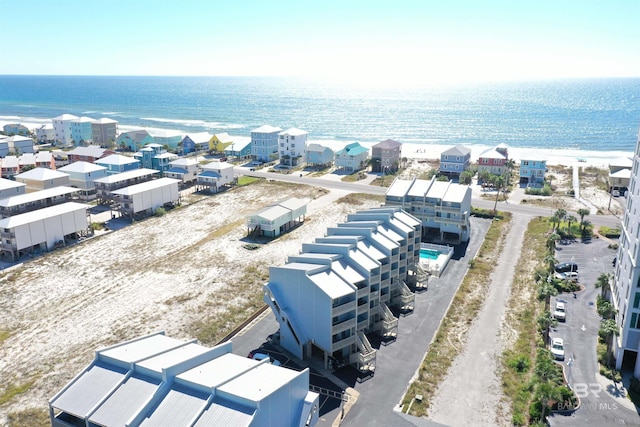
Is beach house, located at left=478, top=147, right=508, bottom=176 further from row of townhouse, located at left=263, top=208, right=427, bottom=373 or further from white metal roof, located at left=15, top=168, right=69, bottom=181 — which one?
white metal roof, located at left=15, top=168, right=69, bottom=181

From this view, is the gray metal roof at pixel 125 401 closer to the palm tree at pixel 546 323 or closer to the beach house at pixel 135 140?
the palm tree at pixel 546 323

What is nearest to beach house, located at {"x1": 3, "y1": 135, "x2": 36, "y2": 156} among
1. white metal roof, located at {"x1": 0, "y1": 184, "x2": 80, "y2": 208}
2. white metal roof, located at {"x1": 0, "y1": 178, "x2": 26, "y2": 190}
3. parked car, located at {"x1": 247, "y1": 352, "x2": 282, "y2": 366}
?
white metal roof, located at {"x1": 0, "y1": 178, "x2": 26, "y2": 190}

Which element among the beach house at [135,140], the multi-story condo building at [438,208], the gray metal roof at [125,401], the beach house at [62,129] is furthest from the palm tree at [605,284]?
the beach house at [62,129]

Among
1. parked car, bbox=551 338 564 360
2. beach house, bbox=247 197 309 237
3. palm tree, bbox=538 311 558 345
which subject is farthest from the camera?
beach house, bbox=247 197 309 237

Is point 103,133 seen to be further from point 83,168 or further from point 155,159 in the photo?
point 83,168

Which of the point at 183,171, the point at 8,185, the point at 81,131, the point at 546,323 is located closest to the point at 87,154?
the point at 183,171

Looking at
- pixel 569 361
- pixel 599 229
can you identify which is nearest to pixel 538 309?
pixel 569 361

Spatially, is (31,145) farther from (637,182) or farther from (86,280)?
(637,182)
